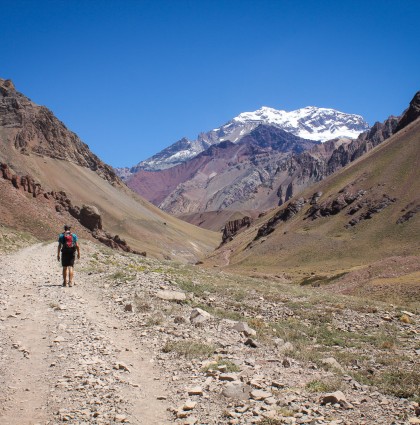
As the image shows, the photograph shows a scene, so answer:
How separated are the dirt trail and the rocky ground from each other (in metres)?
0.03

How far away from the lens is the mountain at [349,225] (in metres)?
88.7

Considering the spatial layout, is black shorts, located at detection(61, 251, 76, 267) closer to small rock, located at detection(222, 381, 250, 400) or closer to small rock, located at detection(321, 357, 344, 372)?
small rock, located at detection(321, 357, 344, 372)

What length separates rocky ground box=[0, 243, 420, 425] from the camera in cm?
802

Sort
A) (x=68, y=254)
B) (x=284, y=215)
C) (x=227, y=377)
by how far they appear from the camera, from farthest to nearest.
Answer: (x=284, y=215)
(x=68, y=254)
(x=227, y=377)

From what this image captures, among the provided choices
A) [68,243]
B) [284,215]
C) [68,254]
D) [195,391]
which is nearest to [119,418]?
[195,391]

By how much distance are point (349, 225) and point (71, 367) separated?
104513 mm

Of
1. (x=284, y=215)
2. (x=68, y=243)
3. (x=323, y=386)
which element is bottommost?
(x=323, y=386)

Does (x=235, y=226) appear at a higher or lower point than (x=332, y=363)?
higher

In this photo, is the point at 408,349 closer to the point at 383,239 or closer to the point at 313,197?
the point at 383,239

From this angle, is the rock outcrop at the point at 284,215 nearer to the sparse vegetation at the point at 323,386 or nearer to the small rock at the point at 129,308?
the small rock at the point at 129,308

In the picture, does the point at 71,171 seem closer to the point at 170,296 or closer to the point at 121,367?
the point at 170,296

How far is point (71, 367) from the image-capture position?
941 centimetres

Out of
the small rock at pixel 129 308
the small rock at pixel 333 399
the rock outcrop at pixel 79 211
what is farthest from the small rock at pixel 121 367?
the rock outcrop at pixel 79 211

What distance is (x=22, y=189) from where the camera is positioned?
224 ft
